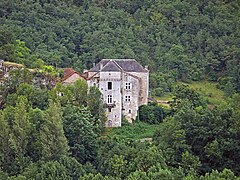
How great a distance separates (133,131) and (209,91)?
1163 inches

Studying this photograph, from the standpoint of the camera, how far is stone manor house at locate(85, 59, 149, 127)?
54906 millimetres

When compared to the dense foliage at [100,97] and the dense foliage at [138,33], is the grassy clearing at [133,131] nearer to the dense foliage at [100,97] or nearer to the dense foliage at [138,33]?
the dense foliage at [100,97]

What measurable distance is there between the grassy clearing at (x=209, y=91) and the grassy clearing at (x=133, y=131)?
21230mm

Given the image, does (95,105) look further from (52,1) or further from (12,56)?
(52,1)

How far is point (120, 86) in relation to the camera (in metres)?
55.5

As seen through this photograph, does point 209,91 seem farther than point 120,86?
Yes

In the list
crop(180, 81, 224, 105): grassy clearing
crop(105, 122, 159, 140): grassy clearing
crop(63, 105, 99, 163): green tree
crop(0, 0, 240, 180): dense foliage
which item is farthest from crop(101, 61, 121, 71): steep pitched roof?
crop(180, 81, 224, 105): grassy clearing

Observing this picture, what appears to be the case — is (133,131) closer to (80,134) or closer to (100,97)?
(100,97)

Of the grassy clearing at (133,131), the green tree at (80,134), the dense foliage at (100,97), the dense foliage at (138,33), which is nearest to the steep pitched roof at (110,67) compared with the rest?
the dense foliage at (100,97)

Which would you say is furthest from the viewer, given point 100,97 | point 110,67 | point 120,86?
point 120,86

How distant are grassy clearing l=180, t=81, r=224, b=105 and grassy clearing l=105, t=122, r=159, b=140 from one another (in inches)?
836

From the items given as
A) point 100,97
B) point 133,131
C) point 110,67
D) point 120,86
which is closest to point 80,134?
point 100,97

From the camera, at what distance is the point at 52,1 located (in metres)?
96.3

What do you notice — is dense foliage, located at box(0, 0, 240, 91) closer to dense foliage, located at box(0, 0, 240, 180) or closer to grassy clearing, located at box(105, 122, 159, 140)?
dense foliage, located at box(0, 0, 240, 180)
